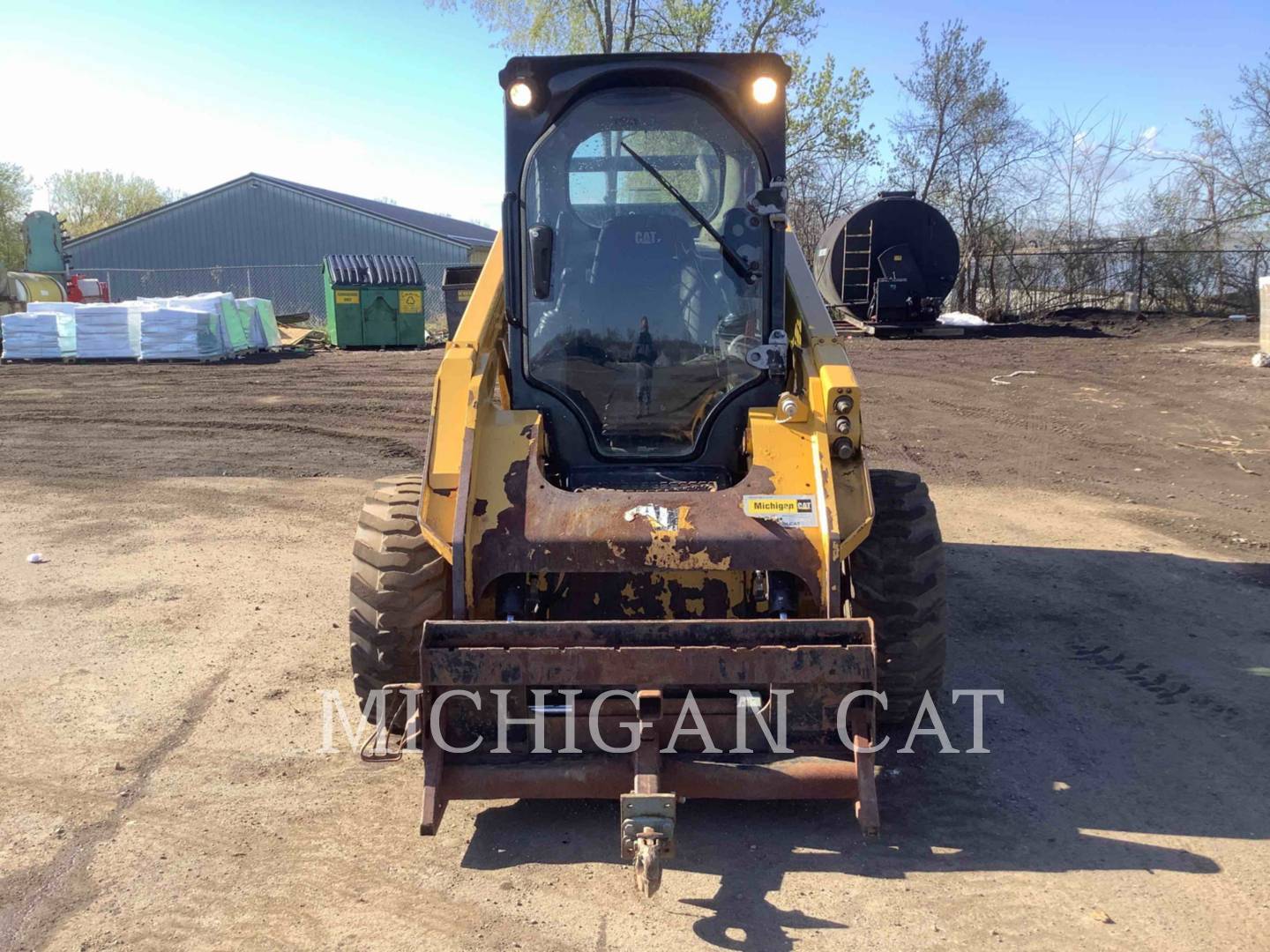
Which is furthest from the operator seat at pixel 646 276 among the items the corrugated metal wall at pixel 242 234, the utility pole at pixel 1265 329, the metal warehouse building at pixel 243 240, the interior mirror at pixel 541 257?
the corrugated metal wall at pixel 242 234

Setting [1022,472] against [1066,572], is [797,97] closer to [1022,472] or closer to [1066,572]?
[1022,472]

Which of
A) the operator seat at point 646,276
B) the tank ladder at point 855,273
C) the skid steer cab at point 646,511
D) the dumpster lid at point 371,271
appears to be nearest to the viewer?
the skid steer cab at point 646,511

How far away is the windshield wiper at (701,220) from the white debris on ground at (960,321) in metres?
19.4

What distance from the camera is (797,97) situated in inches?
1194

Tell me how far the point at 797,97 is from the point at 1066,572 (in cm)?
2631

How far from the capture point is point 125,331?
821 inches

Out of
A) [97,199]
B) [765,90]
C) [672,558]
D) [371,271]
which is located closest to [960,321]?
[371,271]

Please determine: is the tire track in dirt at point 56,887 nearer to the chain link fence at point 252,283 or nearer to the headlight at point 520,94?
the headlight at point 520,94

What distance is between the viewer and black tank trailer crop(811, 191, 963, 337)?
21875mm

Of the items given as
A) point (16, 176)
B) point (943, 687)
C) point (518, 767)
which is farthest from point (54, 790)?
point (16, 176)

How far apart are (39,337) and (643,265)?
20635 millimetres

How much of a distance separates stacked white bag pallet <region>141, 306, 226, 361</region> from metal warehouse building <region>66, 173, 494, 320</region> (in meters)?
13.6

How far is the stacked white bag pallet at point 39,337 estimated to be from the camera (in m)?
20.9

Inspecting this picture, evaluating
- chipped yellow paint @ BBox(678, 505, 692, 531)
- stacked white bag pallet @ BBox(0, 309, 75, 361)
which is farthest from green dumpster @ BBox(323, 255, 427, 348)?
chipped yellow paint @ BBox(678, 505, 692, 531)
